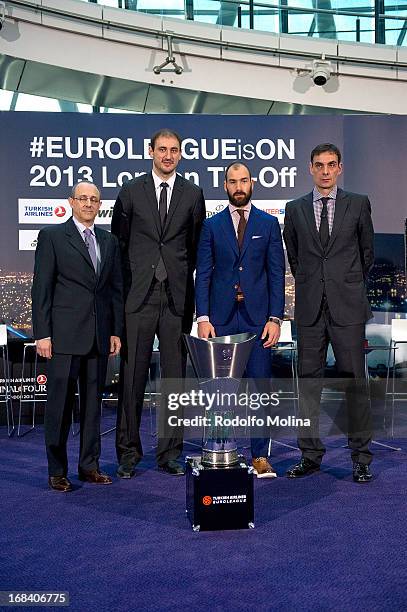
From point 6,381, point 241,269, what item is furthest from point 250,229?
point 6,381

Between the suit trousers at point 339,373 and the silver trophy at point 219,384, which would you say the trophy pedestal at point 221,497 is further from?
the suit trousers at point 339,373

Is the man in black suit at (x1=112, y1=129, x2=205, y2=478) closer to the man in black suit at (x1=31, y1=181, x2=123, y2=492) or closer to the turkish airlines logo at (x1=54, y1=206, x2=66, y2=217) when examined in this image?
the man in black suit at (x1=31, y1=181, x2=123, y2=492)

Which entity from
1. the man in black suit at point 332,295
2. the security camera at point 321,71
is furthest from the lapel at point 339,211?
the security camera at point 321,71

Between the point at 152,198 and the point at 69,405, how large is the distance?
1234 mm

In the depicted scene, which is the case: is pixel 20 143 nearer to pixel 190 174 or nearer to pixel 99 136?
pixel 99 136

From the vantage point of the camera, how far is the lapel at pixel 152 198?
4117 mm

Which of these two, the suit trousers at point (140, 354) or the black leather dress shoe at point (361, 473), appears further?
the suit trousers at point (140, 354)

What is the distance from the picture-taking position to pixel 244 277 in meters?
4.00

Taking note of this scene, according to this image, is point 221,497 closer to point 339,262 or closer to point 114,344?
point 114,344

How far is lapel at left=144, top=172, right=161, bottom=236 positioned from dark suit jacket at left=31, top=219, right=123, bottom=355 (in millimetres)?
409

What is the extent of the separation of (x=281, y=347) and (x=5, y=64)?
14.5 feet

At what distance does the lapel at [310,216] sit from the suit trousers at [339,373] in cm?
33

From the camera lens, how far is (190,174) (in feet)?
24.2

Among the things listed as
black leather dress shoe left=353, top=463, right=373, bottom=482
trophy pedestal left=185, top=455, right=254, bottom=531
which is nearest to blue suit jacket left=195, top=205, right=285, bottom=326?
black leather dress shoe left=353, top=463, right=373, bottom=482
